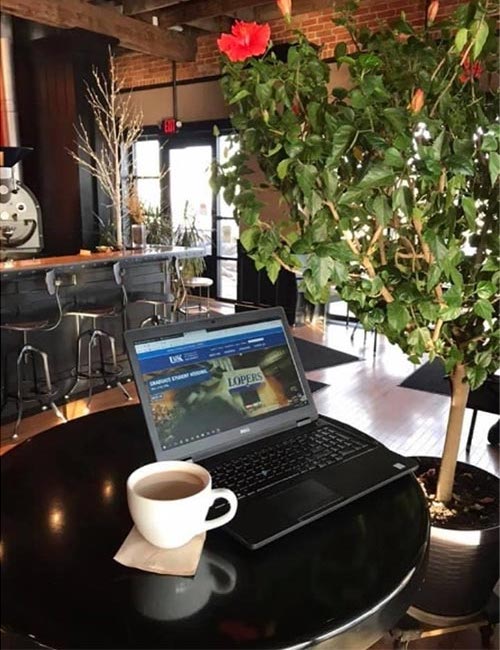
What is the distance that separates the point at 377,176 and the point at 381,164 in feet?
0.07

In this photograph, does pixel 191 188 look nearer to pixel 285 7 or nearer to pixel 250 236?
pixel 250 236

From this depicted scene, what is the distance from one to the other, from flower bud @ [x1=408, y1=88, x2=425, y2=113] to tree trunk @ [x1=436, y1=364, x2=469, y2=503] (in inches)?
26.0

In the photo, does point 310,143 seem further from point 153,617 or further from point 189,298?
point 153,617

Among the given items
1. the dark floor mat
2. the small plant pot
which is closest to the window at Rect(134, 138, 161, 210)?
the small plant pot

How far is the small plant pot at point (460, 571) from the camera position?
1326mm

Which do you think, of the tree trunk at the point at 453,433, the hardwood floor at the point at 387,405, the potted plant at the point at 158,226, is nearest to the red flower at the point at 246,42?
the potted plant at the point at 158,226

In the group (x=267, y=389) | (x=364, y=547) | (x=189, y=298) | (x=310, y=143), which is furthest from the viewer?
(x=189, y=298)

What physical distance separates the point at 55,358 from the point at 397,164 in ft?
1.92

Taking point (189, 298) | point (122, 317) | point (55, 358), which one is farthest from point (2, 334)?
point (189, 298)

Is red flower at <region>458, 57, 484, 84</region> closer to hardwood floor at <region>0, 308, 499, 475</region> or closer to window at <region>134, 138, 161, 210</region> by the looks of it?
window at <region>134, 138, 161, 210</region>

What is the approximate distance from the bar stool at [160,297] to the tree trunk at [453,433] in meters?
0.71

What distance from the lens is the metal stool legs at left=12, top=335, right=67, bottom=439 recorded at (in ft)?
2.02

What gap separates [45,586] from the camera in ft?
1.82

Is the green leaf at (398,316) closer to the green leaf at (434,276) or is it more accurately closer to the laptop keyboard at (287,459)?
the green leaf at (434,276)
